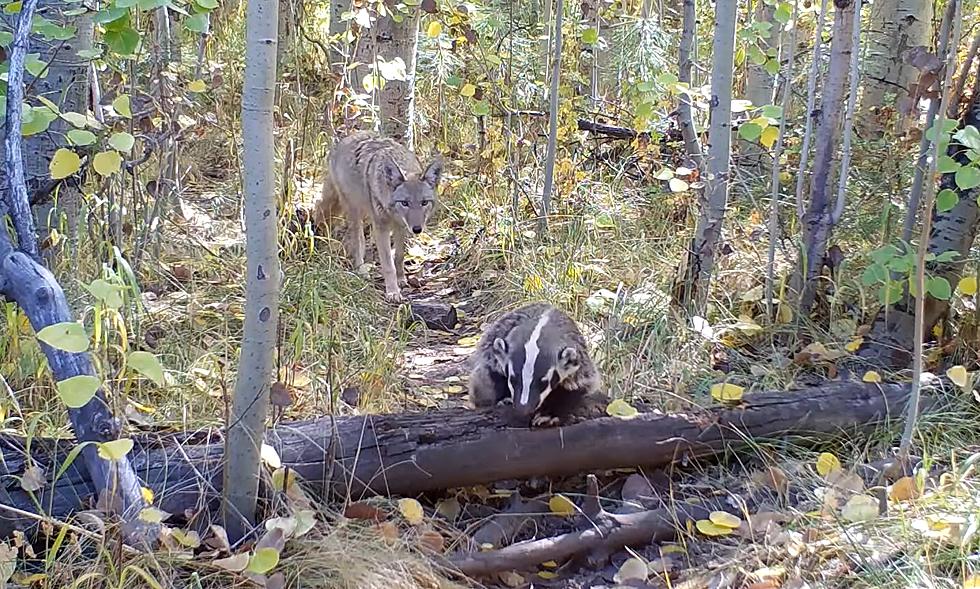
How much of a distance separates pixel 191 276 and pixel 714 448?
3.58 metres

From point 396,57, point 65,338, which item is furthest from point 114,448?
point 396,57

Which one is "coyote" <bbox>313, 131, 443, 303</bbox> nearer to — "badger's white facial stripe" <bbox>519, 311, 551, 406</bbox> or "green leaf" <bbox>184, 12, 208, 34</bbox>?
"badger's white facial stripe" <bbox>519, 311, 551, 406</bbox>

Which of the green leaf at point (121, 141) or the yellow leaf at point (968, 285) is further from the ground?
the green leaf at point (121, 141)

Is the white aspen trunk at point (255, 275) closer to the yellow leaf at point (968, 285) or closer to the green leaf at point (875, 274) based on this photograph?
the green leaf at point (875, 274)

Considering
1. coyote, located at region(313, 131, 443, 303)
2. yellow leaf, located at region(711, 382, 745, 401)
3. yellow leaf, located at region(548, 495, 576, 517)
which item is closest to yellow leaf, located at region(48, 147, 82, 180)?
yellow leaf, located at region(548, 495, 576, 517)

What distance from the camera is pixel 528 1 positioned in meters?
8.88

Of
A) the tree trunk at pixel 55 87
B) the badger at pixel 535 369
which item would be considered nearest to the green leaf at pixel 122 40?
the tree trunk at pixel 55 87

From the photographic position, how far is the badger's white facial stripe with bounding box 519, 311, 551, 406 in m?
4.37

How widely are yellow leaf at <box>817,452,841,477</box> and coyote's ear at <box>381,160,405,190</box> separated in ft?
14.2

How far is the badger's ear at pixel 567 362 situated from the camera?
4.61 m

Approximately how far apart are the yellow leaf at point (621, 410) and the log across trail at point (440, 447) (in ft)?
0.10

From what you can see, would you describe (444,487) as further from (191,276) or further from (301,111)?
(301,111)

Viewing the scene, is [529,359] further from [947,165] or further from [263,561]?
[947,165]

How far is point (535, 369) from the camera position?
14.8ft
